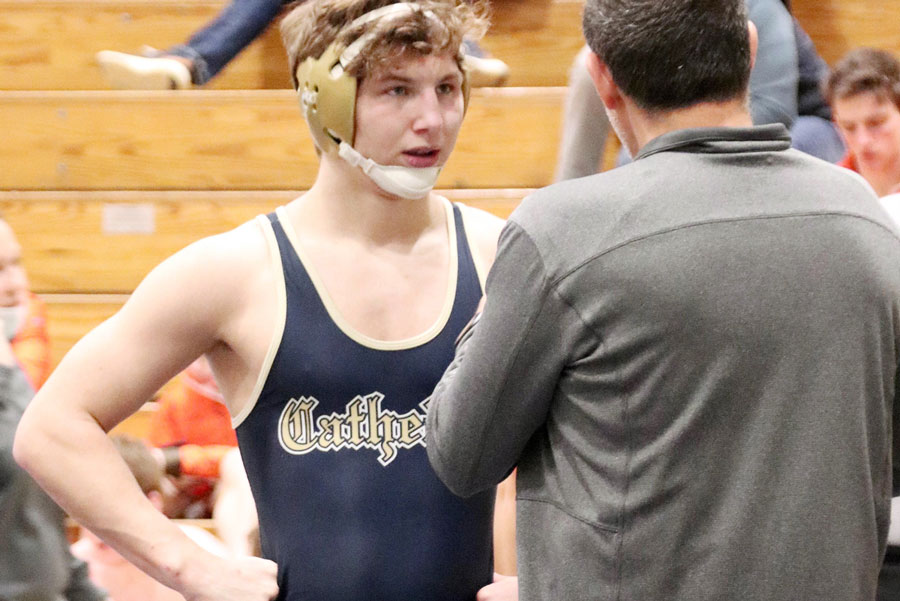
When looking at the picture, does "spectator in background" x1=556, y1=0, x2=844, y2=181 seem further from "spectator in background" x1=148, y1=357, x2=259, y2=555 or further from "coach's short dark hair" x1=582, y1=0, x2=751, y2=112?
"coach's short dark hair" x1=582, y1=0, x2=751, y2=112

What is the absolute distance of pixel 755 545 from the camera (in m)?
1.21

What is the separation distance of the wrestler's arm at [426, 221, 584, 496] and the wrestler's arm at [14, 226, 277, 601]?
0.39 meters

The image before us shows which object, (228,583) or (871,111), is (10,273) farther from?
(871,111)

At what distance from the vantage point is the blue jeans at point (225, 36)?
4.43 meters

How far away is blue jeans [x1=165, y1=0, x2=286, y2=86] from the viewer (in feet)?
14.5

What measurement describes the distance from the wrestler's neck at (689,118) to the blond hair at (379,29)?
0.39 m

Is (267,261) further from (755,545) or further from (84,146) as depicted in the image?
(84,146)

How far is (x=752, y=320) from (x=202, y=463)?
226 centimetres

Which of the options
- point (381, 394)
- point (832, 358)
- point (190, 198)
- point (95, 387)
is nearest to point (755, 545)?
point (832, 358)

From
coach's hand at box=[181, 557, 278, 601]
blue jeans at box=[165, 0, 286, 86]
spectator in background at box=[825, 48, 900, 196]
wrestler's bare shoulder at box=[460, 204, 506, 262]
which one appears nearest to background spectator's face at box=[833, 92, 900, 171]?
spectator in background at box=[825, 48, 900, 196]

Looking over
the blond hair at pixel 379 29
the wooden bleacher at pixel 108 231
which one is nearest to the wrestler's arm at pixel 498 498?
the blond hair at pixel 379 29

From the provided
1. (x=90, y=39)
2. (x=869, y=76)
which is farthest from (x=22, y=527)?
(x=90, y=39)

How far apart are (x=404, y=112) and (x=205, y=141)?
3.00m

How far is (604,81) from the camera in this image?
1292 mm
